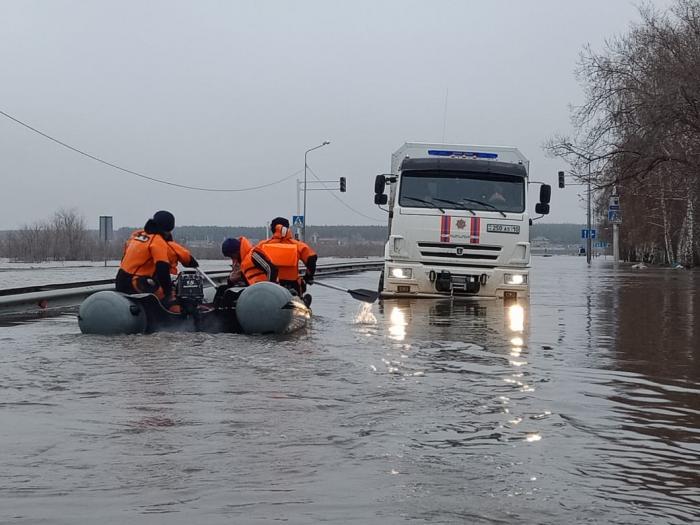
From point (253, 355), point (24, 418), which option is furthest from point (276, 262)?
point (24, 418)

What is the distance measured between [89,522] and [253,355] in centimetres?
624

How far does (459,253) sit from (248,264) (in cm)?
602

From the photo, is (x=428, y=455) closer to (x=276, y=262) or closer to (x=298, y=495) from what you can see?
(x=298, y=495)

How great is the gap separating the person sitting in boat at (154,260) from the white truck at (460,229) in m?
6.94

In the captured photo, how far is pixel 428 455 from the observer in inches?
231

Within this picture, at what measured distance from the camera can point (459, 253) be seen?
761 inches

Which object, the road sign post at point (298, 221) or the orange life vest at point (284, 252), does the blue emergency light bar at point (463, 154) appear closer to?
the orange life vest at point (284, 252)

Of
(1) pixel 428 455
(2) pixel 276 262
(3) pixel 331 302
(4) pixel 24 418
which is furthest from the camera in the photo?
(3) pixel 331 302

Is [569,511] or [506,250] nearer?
[569,511]

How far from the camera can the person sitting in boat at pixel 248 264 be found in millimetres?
14352

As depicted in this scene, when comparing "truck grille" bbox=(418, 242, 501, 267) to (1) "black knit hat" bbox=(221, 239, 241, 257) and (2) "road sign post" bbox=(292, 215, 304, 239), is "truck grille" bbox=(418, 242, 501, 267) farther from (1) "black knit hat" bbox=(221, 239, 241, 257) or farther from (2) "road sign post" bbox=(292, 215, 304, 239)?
(2) "road sign post" bbox=(292, 215, 304, 239)

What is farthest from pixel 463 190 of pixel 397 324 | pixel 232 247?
pixel 232 247

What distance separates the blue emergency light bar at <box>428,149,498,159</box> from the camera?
64.8 ft

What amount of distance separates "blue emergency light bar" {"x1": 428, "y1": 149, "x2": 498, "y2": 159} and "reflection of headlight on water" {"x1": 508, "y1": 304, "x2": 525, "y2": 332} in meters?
2.97
